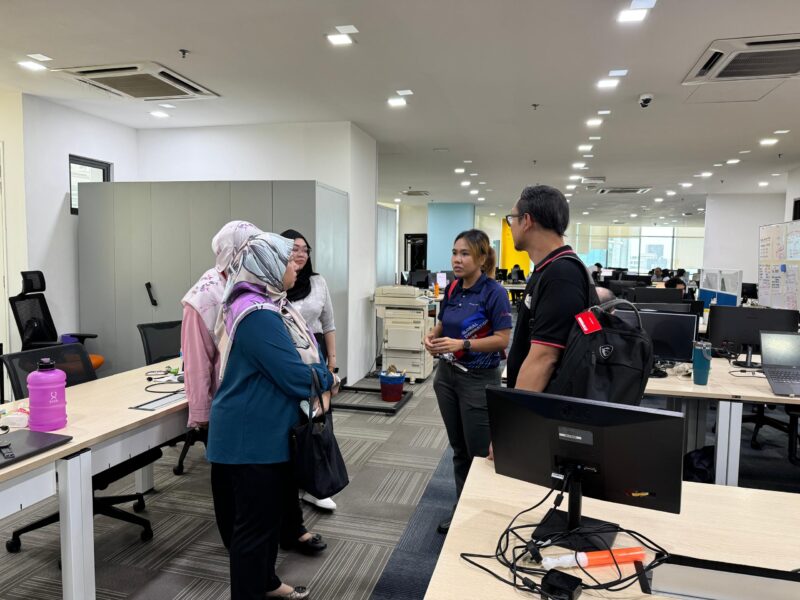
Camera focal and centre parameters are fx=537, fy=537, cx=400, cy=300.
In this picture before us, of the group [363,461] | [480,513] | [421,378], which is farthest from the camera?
[421,378]

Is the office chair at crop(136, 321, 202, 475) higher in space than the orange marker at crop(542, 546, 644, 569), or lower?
higher

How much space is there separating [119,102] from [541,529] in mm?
5775

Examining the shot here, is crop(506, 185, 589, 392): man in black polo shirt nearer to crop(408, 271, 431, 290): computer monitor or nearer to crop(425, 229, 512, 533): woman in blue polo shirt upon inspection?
crop(425, 229, 512, 533): woman in blue polo shirt

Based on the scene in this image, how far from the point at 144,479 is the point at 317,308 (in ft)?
5.11

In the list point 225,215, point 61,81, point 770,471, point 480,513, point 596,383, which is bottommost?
point 770,471

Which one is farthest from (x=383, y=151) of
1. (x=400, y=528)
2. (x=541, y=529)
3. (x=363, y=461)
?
(x=541, y=529)

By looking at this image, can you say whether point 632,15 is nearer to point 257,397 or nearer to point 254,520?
point 257,397

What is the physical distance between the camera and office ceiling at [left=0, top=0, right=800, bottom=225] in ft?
10.9

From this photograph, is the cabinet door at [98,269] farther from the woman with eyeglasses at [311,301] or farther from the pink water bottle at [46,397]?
the pink water bottle at [46,397]

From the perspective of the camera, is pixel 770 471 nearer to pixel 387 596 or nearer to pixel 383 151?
pixel 387 596

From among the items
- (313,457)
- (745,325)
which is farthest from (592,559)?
(745,325)

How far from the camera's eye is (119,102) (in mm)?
5453

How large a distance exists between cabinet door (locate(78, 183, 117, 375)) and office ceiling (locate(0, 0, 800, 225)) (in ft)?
3.31

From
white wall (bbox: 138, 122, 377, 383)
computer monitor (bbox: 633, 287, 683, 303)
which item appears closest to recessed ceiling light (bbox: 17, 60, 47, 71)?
white wall (bbox: 138, 122, 377, 383)
